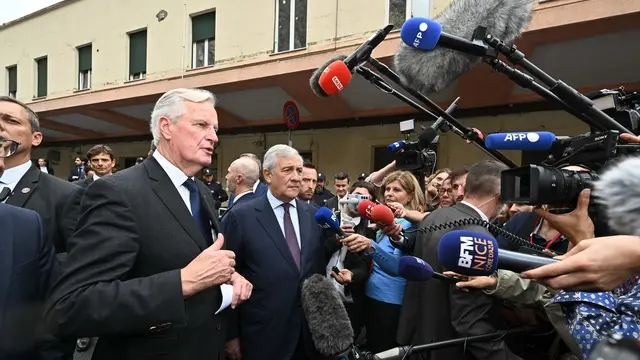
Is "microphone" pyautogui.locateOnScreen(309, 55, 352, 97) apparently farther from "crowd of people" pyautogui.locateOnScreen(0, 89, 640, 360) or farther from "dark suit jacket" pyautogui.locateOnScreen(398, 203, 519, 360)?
"dark suit jacket" pyautogui.locateOnScreen(398, 203, 519, 360)

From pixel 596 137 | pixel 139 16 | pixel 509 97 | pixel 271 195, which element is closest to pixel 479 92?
pixel 509 97

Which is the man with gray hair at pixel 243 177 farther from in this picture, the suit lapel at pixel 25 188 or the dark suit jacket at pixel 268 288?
the suit lapel at pixel 25 188

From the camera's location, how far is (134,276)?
1.63 meters

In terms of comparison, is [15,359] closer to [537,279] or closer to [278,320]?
[278,320]

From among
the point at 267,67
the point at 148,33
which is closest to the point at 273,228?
the point at 267,67

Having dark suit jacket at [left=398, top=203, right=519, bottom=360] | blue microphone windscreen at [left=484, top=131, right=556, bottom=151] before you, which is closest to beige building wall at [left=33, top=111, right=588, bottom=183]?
dark suit jacket at [left=398, top=203, right=519, bottom=360]

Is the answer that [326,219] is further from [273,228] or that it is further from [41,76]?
[41,76]

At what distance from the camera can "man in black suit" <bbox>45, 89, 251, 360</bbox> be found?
1.46 m

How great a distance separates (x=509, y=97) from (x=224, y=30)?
740cm

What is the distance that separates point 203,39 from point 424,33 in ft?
39.2

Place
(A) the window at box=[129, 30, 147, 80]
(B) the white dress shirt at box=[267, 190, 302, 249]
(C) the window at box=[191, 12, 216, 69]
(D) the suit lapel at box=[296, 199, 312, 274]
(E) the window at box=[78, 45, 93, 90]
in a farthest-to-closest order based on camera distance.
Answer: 1. (E) the window at box=[78, 45, 93, 90]
2. (A) the window at box=[129, 30, 147, 80]
3. (C) the window at box=[191, 12, 216, 69]
4. (B) the white dress shirt at box=[267, 190, 302, 249]
5. (D) the suit lapel at box=[296, 199, 312, 274]

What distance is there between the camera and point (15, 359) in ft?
5.39

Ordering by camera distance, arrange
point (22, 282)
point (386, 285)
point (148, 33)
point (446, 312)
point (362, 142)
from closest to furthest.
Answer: point (22, 282)
point (446, 312)
point (386, 285)
point (362, 142)
point (148, 33)

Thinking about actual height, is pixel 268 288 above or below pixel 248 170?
below
